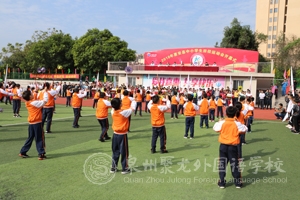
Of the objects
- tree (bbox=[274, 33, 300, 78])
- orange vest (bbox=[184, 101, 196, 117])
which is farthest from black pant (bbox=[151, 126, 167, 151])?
tree (bbox=[274, 33, 300, 78])

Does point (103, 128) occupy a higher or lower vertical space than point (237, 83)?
lower

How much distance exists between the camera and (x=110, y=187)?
504 cm

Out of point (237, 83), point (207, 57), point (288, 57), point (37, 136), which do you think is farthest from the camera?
point (288, 57)

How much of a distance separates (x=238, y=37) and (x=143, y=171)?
1390 inches

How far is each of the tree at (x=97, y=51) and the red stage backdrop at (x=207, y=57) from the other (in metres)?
5.12

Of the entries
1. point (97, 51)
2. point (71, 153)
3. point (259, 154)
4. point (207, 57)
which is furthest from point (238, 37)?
point (71, 153)

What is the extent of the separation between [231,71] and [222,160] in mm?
21160

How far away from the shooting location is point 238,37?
37.2 meters

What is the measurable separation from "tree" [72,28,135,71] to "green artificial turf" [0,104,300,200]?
25.7 m

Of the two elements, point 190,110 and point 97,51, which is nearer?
point 190,110

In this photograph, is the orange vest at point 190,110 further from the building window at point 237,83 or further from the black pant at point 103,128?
the building window at point 237,83

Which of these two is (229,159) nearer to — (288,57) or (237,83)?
(237,83)

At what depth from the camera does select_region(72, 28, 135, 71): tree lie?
34.4 metres

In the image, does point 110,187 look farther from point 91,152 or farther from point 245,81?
point 245,81
